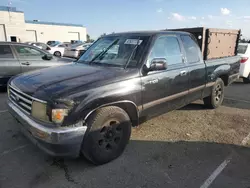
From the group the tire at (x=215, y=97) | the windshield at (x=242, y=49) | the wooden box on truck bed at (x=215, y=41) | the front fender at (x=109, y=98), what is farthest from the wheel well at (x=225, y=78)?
the windshield at (x=242, y=49)

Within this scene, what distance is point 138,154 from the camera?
3213mm

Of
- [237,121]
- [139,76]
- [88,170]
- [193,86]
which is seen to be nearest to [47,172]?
[88,170]

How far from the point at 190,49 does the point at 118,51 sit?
160 cm

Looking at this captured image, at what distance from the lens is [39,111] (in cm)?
248

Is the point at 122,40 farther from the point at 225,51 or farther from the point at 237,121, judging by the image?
the point at 225,51

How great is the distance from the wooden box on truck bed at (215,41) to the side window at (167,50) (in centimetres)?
134

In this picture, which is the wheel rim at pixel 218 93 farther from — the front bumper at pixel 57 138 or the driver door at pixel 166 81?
the front bumper at pixel 57 138

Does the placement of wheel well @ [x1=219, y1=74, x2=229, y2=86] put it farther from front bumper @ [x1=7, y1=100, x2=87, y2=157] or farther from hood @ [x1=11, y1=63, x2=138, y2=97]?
front bumper @ [x1=7, y1=100, x2=87, y2=157]

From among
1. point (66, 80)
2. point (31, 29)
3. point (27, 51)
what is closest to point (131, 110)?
point (66, 80)

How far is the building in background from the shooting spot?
36406 millimetres

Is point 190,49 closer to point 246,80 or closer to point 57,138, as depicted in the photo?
point 57,138

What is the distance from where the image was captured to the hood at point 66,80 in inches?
100

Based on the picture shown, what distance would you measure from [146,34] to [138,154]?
201 cm

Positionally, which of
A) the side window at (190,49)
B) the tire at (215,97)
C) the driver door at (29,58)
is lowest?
the tire at (215,97)
